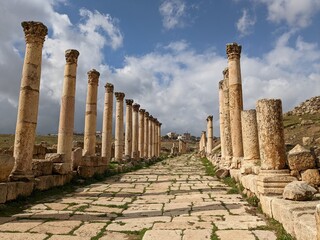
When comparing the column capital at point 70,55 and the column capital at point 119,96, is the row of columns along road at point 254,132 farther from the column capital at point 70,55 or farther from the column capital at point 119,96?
the column capital at point 119,96

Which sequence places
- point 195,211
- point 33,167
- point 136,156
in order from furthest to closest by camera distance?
point 136,156
point 33,167
point 195,211

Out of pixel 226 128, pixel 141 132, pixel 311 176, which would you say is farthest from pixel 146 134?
pixel 311 176

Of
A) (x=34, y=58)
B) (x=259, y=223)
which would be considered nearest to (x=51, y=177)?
(x=34, y=58)

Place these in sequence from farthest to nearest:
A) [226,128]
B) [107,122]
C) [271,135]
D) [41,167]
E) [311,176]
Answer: [107,122]
[226,128]
[41,167]
[271,135]
[311,176]

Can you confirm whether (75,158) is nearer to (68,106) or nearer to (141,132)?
(68,106)

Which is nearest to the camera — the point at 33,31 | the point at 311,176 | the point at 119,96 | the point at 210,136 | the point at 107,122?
the point at 311,176

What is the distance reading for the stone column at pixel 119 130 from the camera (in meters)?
23.8

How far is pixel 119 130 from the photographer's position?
24422 millimetres

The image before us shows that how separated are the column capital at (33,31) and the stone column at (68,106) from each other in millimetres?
3413

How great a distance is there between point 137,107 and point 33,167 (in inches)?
831

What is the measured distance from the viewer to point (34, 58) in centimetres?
1123

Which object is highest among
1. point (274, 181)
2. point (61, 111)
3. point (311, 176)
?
point (61, 111)

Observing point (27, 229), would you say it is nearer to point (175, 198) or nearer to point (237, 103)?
point (175, 198)

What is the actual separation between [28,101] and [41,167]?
235 centimetres
